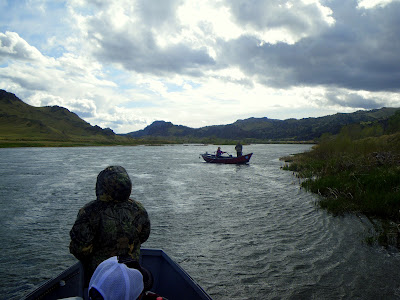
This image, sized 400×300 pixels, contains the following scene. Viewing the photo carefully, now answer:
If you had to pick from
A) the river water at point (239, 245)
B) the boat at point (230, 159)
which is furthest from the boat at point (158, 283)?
the boat at point (230, 159)

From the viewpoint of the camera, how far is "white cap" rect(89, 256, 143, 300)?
8.09ft

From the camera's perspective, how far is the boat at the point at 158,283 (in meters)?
4.98

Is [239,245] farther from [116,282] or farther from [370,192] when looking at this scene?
[116,282]

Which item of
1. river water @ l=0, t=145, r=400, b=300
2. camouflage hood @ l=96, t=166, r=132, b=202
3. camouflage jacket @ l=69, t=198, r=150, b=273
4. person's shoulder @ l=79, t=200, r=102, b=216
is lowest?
river water @ l=0, t=145, r=400, b=300

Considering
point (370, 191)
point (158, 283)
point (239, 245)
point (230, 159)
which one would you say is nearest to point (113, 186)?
point (158, 283)

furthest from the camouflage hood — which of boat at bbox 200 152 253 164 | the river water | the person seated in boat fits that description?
boat at bbox 200 152 253 164

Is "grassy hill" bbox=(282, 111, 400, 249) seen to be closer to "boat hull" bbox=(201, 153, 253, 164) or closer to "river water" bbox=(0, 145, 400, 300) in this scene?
"river water" bbox=(0, 145, 400, 300)

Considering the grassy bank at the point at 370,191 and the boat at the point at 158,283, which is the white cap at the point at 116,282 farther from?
the grassy bank at the point at 370,191

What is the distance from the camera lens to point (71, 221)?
13664 mm

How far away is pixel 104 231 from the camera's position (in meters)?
4.10

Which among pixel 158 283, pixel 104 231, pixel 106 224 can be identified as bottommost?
pixel 158 283

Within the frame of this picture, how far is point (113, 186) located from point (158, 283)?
2.81 m

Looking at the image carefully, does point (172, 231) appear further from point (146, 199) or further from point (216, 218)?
point (146, 199)

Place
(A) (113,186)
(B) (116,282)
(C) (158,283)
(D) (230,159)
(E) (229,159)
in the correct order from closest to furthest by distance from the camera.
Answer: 1. (B) (116,282)
2. (A) (113,186)
3. (C) (158,283)
4. (D) (230,159)
5. (E) (229,159)
